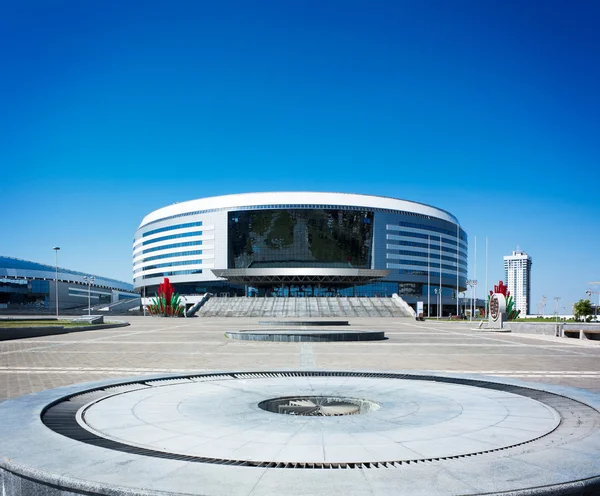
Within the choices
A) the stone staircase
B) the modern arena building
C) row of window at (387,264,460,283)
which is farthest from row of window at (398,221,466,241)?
the stone staircase

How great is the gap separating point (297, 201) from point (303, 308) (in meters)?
43.2

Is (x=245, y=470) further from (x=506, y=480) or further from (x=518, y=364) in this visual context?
(x=518, y=364)

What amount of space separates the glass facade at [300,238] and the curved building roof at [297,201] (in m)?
1.80

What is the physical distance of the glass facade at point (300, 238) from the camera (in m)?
116

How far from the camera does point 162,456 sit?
5.48 meters

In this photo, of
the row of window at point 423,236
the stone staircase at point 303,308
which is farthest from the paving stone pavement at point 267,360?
the row of window at point 423,236

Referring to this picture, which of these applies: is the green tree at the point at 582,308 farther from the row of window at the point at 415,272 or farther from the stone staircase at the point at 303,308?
the row of window at the point at 415,272

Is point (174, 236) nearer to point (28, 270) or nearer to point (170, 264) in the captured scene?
point (170, 264)

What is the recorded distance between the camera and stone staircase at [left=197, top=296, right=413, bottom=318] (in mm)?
74312

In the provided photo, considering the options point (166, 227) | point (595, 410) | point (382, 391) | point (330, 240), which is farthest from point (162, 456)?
point (166, 227)

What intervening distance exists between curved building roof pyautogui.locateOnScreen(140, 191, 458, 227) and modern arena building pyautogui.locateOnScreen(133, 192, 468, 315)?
0.22 m

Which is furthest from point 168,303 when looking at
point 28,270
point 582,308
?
point 28,270

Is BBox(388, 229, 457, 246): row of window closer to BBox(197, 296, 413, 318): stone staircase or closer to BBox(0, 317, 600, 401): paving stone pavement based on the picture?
BBox(197, 296, 413, 318): stone staircase

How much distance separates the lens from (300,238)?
117812 millimetres
